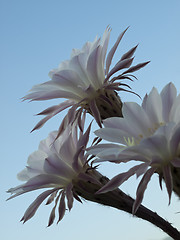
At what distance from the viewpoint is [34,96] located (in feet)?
3.66

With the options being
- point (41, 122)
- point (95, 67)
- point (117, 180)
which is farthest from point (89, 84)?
point (117, 180)

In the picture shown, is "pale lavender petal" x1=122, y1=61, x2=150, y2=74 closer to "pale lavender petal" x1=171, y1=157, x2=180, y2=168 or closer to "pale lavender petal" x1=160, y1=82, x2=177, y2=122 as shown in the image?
"pale lavender petal" x1=160, y1=82, x2=177, y2=122

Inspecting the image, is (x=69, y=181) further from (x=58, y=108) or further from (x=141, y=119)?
(x=141, y=119)

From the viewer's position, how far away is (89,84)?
1.11m

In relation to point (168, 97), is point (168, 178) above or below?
below

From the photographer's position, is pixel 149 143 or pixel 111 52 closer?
pixel 149 143

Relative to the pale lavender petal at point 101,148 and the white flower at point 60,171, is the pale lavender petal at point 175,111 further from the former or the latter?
the white flower at point 60,171

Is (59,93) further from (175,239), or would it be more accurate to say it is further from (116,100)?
(175,239)

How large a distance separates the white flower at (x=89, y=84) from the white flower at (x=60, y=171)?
0.06 metres

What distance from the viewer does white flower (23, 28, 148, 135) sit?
106 centimetres

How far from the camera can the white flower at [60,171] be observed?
1.03m

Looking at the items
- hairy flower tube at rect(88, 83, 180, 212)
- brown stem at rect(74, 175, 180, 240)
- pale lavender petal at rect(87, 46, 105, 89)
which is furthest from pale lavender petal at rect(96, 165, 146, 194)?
pale lavender petal at rect(87, 46, 105, 89)

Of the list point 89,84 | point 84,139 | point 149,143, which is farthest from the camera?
point 89,84

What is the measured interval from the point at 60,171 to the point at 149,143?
38cm
